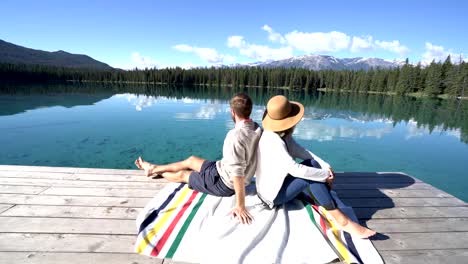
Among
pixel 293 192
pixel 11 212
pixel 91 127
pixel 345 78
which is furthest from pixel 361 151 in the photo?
pixel 345 78

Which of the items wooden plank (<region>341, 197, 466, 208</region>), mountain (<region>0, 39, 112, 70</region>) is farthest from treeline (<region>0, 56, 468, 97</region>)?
mountain (<region>0, 39, 112, 70</region>)

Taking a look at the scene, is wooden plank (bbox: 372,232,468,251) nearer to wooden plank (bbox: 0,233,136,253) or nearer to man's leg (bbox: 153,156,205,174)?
man's leg (bbox: 153,156,205,174)

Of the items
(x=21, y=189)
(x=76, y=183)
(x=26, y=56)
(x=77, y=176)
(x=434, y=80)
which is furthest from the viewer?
(x=26, y=56)

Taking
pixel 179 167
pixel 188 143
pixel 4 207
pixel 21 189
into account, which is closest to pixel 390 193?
pixel 179 167

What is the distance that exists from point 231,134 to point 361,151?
1085 centimetres

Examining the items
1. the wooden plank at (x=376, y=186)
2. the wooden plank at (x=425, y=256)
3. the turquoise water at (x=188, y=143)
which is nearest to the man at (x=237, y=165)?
the wooden plank at (x=425, y=256)

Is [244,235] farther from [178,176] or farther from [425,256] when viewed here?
[425,256]

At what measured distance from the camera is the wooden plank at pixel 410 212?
10.4ft

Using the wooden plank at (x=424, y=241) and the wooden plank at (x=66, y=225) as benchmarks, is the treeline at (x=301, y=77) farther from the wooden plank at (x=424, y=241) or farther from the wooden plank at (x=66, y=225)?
the wooden plank at (x=66, y=225)

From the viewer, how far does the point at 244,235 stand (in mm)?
2539

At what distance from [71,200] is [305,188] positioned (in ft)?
9.53

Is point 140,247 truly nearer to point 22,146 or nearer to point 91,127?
point 22,146

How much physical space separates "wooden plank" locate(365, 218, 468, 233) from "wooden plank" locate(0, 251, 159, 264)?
2434mm

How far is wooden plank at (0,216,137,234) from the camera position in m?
2.57
